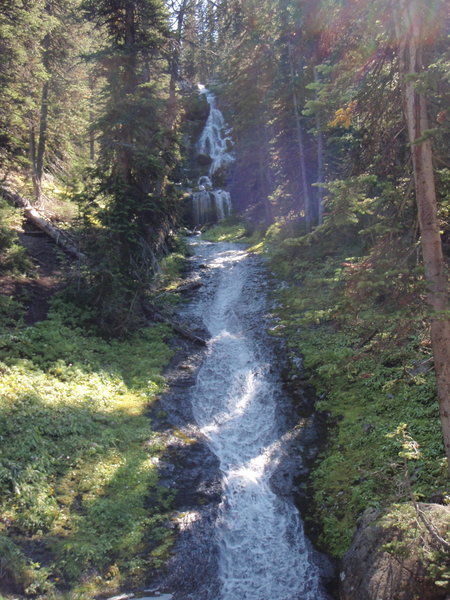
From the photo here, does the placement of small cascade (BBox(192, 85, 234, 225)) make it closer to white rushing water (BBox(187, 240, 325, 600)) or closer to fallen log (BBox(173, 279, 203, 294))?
fallen log (BBox(173, 279, 203, 294))

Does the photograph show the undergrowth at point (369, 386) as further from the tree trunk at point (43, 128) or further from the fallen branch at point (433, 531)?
the tree trunk at point (43, 128)

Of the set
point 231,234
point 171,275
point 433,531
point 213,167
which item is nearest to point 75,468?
point 433,531

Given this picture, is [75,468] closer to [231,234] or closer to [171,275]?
[171,275]

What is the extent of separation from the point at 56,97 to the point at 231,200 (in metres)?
21.3

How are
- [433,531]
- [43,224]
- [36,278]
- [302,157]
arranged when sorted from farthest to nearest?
[302,157], [43,224], [36,278], [433,531]

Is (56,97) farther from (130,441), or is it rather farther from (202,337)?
(130,441)

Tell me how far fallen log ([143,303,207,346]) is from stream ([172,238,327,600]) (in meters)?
0.58

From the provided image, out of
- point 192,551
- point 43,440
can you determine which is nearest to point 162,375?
point 43,440

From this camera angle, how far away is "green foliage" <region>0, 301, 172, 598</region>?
25.9ft

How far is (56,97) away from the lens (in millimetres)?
21281

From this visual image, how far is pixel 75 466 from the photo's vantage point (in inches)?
395

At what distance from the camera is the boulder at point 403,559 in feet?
19.5

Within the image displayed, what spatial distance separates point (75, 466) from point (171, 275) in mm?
15312

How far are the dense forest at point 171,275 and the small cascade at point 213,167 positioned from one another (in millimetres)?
12683
